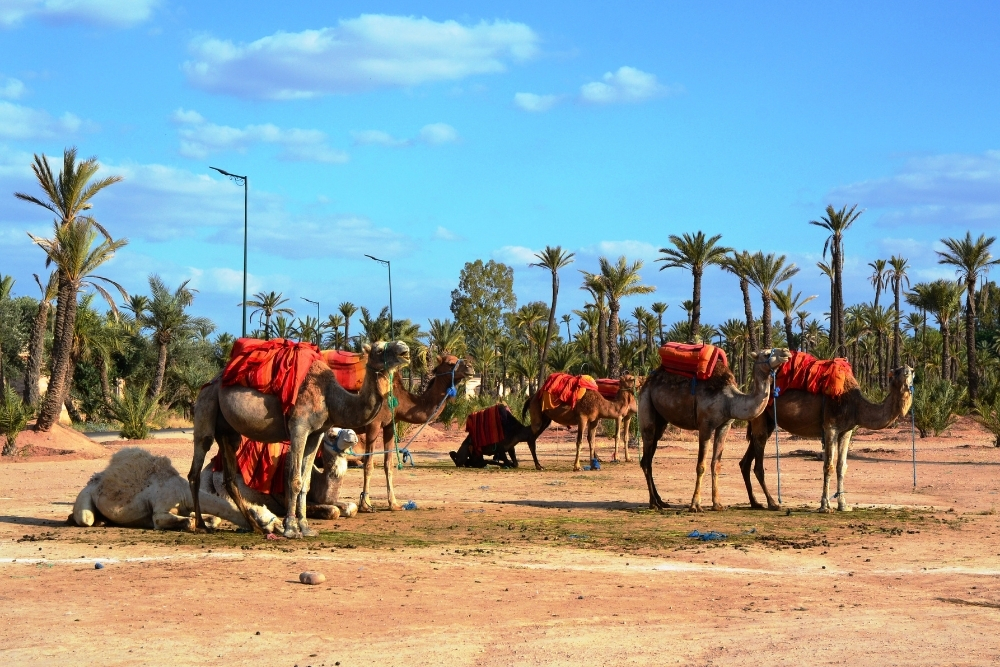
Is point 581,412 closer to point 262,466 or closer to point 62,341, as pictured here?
point 262,466

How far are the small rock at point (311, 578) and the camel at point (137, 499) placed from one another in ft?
11.4

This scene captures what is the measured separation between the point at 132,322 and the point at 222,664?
4732 centimetres

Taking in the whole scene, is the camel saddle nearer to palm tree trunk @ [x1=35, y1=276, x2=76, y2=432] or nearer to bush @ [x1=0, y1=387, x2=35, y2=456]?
bush @ [x1=0, y1=387, x2=35, y2=456]

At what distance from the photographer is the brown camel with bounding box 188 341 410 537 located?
1262 centimetres

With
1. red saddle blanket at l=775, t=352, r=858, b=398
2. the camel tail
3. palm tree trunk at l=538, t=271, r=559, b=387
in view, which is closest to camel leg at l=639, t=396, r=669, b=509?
red saddle blanket at l=775, t=352, r=858, b=398

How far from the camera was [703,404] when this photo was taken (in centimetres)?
1584

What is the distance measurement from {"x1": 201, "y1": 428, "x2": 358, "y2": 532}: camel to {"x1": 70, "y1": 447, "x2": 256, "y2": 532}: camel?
0.25 m

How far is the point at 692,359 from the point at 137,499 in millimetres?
7595

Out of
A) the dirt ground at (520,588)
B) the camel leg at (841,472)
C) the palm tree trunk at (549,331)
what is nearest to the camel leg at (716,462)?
the dirt ground at (520,588)

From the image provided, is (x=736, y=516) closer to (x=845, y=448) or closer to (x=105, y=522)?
(x=845, y=448)

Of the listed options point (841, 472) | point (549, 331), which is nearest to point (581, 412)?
point (841, 472)

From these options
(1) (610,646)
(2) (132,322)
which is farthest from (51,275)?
(1) (610,646)

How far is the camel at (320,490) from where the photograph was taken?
44.3ft

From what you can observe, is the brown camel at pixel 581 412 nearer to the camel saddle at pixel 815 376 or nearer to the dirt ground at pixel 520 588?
the dirt ground at pixel 520 588
